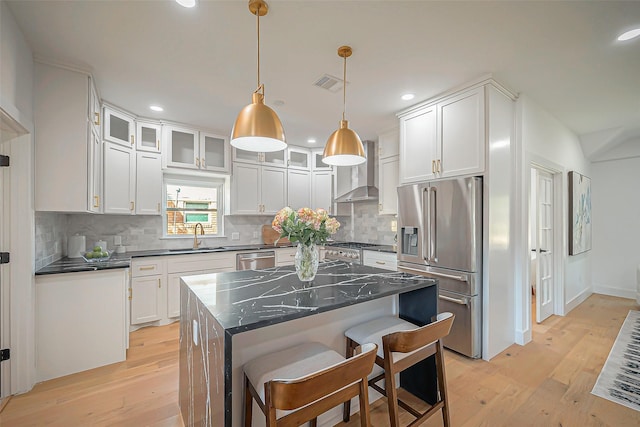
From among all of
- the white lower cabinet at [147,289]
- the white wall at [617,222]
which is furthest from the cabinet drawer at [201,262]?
the white wall at [617,222]

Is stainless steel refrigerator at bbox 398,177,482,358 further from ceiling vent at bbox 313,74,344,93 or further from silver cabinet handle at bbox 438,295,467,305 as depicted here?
ceiling vent at bbox 313,74,344,93

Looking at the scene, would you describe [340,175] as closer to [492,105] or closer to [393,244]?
[393,244]

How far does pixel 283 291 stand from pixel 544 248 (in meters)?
3.78

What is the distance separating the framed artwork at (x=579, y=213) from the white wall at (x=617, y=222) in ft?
1.16

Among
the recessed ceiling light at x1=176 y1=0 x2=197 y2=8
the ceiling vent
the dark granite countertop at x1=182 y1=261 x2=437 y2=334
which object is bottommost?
the dark granite countertop at x1=182 y1=261 x2=437 y2=334

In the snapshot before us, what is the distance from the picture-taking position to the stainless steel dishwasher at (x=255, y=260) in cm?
393

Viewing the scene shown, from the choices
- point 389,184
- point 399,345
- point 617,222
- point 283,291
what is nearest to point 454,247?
point 389,184

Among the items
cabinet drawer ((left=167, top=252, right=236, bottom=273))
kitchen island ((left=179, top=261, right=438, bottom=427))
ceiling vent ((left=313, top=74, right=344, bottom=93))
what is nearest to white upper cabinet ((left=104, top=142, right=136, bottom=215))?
cabinet drawer ((left=167, top=252, right=236, bottom=273))

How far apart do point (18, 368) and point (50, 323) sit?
32 centimetres

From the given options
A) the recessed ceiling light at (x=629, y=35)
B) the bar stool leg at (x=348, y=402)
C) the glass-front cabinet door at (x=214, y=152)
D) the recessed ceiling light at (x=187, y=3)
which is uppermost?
the recessed ceiling light at (x=187, y=3)

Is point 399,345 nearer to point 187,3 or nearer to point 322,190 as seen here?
point 187,3

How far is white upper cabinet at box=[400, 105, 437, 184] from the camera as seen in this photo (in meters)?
2.94

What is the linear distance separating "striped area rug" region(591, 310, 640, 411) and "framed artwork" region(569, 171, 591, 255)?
128 cm

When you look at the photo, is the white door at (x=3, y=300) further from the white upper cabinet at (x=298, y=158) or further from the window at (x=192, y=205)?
the white upper cabinet at (x=298, y=158)
